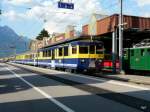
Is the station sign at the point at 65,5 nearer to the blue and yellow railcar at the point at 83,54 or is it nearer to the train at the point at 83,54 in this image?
the train at the point at 83,54

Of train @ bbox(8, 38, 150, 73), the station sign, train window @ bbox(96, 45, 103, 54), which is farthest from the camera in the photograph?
the station sign

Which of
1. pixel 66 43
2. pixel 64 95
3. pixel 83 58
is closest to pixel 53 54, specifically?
pixel 66 43

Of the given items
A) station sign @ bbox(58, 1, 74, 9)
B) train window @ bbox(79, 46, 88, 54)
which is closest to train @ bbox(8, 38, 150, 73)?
train window @ bbox(79, 46, 88, 54)

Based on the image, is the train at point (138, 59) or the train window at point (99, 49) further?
the train window at point (99, 49)

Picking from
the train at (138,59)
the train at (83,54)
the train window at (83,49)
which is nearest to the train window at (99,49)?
the train at (83,54)

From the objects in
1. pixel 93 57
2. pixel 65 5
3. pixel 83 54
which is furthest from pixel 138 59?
pixel 65 5

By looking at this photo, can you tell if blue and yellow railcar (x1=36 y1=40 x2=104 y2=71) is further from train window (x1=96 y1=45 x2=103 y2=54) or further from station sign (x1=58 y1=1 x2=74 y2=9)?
station sign (x1=58 y1=1 x2=74 y2=9)

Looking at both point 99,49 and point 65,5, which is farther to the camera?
point 65,5

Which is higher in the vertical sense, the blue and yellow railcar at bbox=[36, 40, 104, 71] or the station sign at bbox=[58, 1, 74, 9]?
the station sign at bbox=[58, 1, 74, 9]

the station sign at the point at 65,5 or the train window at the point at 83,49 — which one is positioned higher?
the station sign at the point at 65,5

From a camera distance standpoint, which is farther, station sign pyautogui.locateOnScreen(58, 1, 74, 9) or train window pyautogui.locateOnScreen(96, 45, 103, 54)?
station sign pyautogui.locateOnScreen(58, 1, 74, 9)

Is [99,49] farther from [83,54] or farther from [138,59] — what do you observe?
[138,59]

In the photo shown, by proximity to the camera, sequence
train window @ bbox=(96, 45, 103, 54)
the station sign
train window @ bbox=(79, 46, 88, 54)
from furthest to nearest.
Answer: the station sign < train window @ bbox=(96, 45, 103, 54) < train window @ bbox=(79, 46, 88, 54)

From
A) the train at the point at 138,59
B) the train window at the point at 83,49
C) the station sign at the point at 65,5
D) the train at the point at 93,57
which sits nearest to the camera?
the train at the point at 138,59
